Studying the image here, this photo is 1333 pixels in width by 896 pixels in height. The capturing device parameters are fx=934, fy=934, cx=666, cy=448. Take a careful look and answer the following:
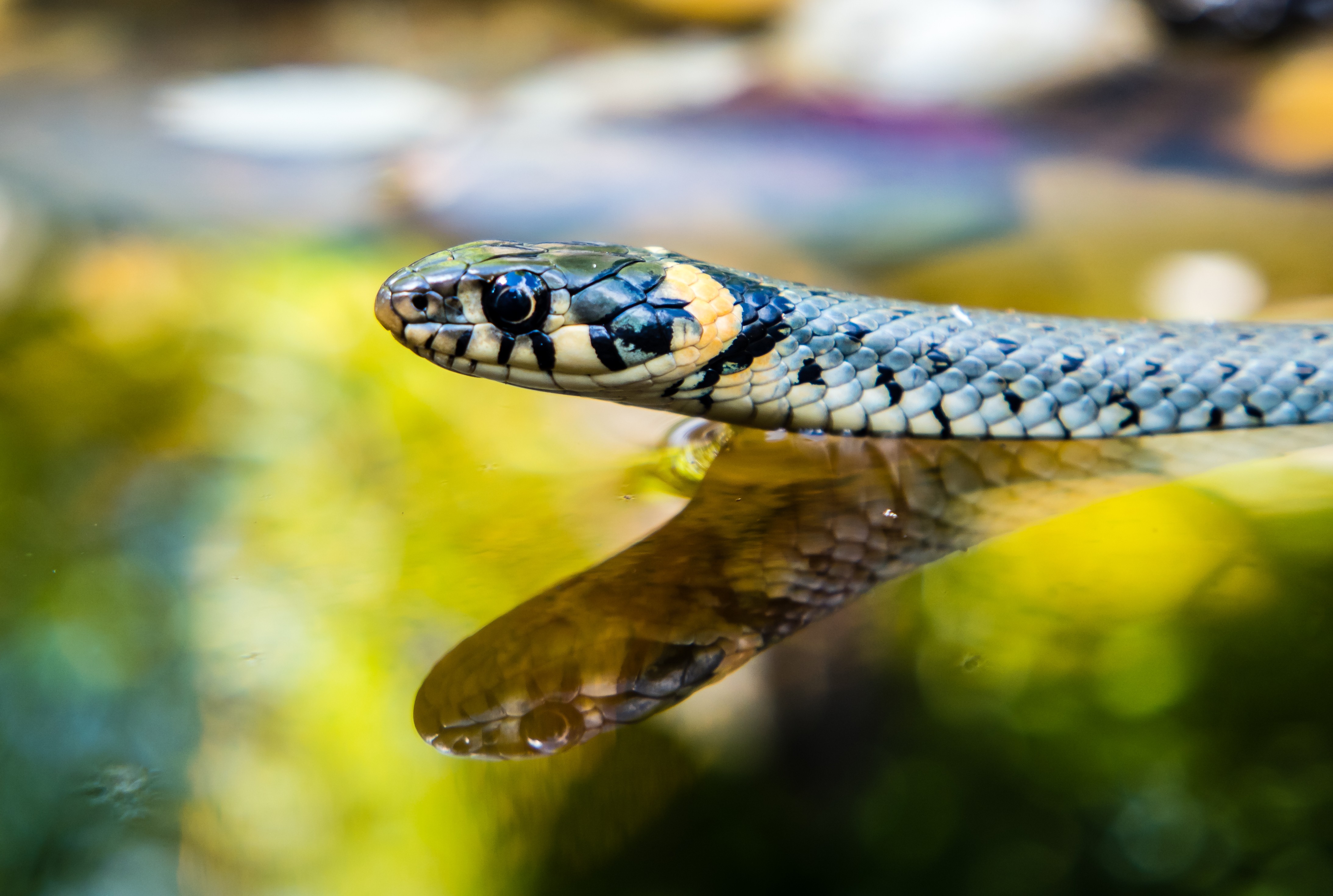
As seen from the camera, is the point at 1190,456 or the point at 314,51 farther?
the point at 314,51

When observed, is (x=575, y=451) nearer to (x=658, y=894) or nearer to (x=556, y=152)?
(x=658, y=894)

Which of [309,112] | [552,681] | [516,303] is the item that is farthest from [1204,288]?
[309,112]

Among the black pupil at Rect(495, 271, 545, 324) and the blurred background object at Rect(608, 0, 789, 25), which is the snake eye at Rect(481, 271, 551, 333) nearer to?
the black pupil at Rect(495, 271, 545, 324)

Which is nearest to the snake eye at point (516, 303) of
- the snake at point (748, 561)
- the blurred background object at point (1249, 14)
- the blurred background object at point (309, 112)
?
the snake at point (748, 561)

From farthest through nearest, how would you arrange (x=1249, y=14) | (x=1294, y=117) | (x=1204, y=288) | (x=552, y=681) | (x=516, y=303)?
(x=1249, y=14)
(x=1294, y=117)
(x=1204, y=288)
(x=516, y=303)
(x=552, y=681)

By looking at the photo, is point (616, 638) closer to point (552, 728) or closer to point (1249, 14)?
point (552, 728)

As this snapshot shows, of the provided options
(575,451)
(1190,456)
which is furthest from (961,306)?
(575,451)

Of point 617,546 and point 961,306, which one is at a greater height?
point 961,306

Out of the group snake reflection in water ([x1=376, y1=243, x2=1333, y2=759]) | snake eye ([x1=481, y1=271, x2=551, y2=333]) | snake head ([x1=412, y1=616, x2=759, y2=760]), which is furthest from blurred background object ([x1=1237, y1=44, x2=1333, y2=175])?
snake head ([x1=412, y1=616, x2=759, y2=760])
